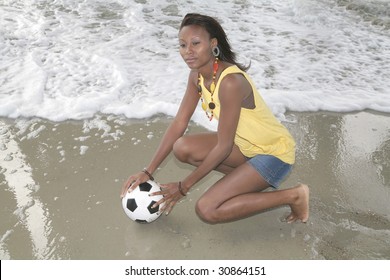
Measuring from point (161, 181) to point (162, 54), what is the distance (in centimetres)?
293

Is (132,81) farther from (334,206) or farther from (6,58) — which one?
(334,206)

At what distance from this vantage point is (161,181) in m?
3.33

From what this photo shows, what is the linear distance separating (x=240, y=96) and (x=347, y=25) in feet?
17.5

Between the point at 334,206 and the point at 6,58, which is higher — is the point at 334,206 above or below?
above

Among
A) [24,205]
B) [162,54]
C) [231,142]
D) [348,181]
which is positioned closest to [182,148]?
[231,142]

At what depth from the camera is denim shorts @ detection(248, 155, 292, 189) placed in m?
2.78

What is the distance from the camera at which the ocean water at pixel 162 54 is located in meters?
4.52

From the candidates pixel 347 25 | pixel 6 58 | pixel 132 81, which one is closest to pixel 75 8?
pixel 6 58

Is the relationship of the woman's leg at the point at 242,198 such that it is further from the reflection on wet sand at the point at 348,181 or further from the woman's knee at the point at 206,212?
the reflection on wet sand at the point at 348,181

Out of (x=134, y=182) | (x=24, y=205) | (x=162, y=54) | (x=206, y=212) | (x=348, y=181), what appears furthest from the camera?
(x=162, y=54)

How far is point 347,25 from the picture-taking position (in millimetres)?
7047

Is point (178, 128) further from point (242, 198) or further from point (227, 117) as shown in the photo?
point (242, 198)

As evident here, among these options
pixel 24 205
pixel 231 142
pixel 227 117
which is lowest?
pixel 24 205
